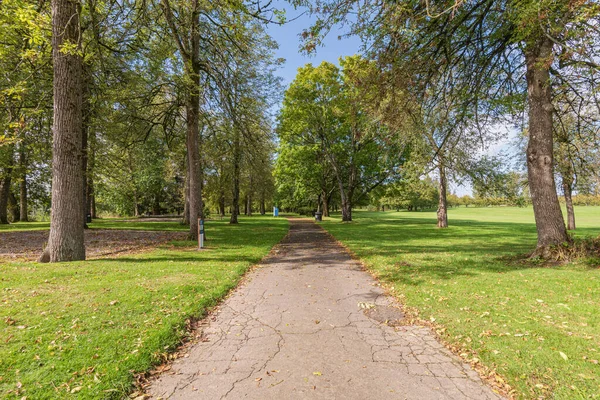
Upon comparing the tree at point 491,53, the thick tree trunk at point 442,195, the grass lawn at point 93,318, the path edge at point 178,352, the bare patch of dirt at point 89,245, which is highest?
the tree at point 491,53

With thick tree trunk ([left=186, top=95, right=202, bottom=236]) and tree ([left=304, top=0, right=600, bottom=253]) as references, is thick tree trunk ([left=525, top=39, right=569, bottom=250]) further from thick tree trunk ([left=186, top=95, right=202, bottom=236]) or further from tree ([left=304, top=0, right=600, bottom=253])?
thick tree trunk ([left=186, top=95, right=202, bottom=236])

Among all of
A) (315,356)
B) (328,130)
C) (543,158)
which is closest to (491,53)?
(543,158)

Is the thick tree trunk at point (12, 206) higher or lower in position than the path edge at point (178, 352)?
higher

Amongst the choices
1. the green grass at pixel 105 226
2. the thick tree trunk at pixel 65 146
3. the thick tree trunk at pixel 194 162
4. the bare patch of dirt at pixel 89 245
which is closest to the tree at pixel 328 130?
the green grass at pixel 105 226

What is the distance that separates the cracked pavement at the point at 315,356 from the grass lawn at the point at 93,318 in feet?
1.46

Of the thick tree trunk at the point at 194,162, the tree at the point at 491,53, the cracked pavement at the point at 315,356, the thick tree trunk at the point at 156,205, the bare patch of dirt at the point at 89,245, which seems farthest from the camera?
the thick tree trunk at the point at 156,205

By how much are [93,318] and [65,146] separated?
18.5ft

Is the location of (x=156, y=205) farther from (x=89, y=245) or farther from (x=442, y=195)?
(x=442, y=195)

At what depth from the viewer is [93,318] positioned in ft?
14.3

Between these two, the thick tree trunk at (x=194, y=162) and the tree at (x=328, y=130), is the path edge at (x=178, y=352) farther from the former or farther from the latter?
the tree at (x=328, y=130)

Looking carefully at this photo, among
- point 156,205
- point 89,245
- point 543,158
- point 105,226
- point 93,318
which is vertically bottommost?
point 93,318

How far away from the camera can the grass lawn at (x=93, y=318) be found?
2.94 meters

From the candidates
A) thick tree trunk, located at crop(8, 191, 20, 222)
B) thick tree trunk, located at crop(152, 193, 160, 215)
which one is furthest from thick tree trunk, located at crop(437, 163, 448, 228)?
thick tree trunk, located at crop(152, 193, 160, 215)

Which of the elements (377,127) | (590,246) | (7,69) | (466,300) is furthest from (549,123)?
(7,69)
